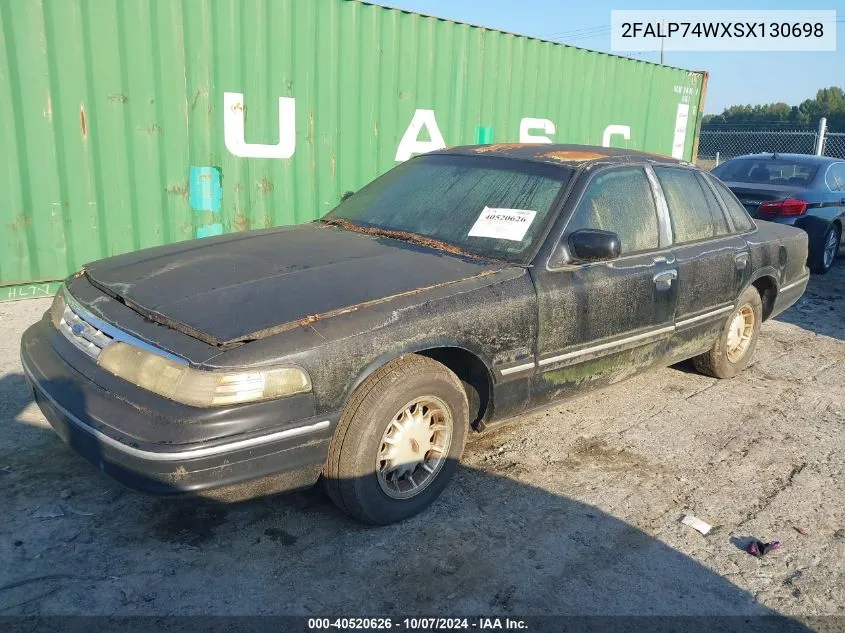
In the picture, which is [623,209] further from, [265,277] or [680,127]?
[680,127]

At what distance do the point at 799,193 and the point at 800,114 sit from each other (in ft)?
123

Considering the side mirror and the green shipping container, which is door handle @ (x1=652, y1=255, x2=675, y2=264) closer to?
the side mirror

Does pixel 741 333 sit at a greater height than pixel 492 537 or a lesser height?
greater

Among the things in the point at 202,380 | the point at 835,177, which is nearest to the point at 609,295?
the point at 202,380

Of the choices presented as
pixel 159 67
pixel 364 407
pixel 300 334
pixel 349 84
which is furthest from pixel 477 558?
pixel 349 84

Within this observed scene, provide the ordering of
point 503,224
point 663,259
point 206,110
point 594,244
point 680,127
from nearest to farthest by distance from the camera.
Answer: point 594,244 < point 503,224 < point 663,259 < point 206,110 < point 680,127

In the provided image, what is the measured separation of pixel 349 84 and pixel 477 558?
5634mm

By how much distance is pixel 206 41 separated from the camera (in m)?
6.21

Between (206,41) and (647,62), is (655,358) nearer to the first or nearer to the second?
(206,41)

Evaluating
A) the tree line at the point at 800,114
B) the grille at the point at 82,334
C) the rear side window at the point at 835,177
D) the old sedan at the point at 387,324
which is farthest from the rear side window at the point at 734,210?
the tree line at the point at 800,114

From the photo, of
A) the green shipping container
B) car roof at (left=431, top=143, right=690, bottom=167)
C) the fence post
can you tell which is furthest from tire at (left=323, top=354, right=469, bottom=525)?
the fence post

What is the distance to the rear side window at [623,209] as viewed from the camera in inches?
146

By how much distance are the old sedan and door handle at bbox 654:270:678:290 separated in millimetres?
18

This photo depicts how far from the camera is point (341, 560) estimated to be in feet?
9.08
